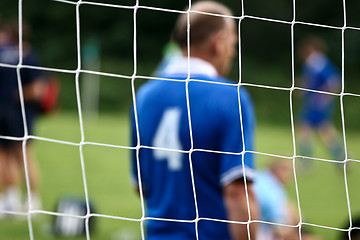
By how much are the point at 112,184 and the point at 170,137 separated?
581cm

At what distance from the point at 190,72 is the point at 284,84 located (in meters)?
18.0

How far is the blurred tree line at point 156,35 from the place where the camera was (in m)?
21.3

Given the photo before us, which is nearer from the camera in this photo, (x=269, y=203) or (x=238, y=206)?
(x=238, y=206)

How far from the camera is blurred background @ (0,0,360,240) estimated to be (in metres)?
7.36

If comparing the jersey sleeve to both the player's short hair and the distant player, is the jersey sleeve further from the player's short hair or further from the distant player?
the distant player

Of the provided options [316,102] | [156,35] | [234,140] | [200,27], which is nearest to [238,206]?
[234,140]

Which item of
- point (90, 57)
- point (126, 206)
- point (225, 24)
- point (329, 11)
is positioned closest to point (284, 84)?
point (329, 11)

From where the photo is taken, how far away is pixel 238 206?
2.67 metres

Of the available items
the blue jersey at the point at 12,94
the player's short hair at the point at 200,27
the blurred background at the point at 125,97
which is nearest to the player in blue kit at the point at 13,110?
the blue jersey at the point at 12,94

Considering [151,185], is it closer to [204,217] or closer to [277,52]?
[204,217]

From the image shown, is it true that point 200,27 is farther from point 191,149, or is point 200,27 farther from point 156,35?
point 156,35

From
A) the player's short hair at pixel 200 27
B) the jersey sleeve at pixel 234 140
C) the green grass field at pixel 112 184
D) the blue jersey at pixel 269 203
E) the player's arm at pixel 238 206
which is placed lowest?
the green grass field at pixel 112 184

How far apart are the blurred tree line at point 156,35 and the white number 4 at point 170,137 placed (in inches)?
667

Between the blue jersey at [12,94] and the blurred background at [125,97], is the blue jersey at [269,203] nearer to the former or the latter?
the blurred background at [125,97]
